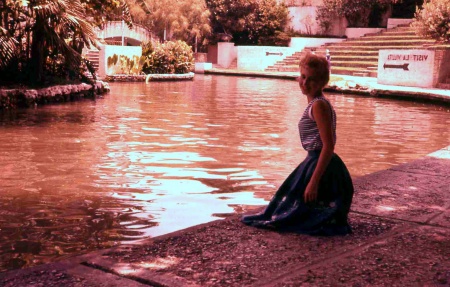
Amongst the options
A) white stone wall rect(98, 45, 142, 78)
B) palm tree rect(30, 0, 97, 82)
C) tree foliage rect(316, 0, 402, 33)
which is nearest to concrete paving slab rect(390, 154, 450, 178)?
palm tree rect(30, 0, 97, 82)

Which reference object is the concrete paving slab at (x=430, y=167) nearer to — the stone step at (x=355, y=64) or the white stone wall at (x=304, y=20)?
the stone step at (x=355, y=64)

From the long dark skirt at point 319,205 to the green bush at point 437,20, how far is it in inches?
829

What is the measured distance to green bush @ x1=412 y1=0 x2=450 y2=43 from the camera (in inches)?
933

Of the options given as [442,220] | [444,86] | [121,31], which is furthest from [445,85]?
Answer: [442,220]

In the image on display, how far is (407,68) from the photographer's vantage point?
26.3 m

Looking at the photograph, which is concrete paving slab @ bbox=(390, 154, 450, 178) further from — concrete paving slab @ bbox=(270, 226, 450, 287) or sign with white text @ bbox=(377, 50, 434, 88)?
sign with white text @ bbox=(377, 50, 434, 88)

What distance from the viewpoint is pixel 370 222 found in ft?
15.4

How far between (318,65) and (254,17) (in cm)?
4000

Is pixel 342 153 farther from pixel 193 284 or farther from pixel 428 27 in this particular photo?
pixel 428 27

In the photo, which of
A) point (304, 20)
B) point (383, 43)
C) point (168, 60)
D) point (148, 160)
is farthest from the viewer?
point (304, 20)

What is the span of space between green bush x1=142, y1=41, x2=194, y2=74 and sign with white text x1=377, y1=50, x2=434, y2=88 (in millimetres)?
9727

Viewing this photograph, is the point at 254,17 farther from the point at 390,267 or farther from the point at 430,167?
the point at 390,267

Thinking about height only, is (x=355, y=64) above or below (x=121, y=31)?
below

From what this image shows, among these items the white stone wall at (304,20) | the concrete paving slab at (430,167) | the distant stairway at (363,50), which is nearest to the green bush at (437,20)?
the distant stairway at (363,50)
